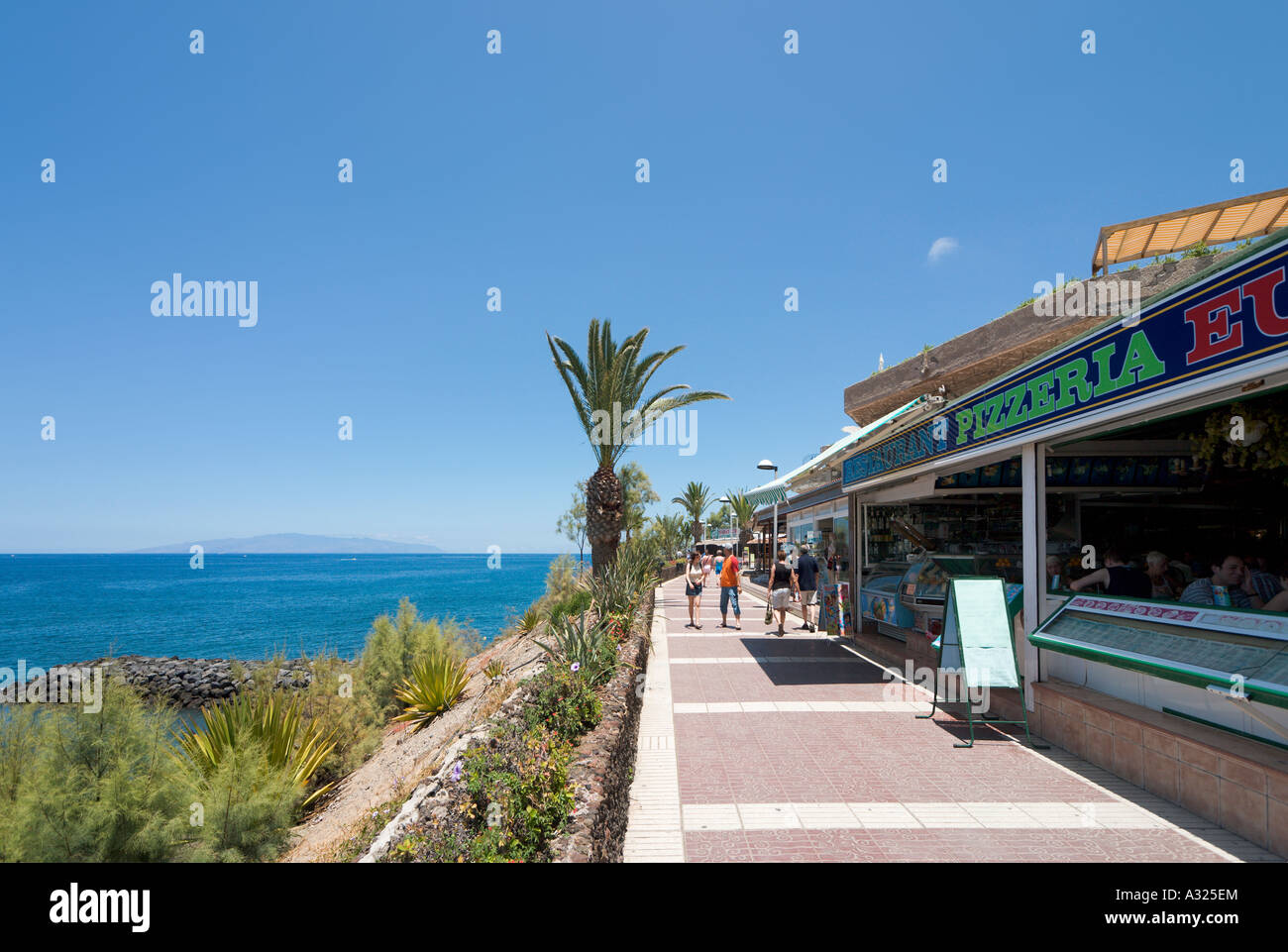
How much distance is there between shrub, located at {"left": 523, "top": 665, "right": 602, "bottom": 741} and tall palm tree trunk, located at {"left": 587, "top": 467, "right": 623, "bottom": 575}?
914 centimetres

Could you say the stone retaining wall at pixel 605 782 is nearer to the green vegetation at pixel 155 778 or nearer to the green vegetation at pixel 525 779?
the green vegetation at pixel 525 779

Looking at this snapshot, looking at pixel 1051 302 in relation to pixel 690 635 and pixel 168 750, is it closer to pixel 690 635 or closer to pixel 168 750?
pixel 690 635

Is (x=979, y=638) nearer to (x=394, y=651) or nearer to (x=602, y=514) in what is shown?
(x=602, y=514)

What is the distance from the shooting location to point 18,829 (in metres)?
4.29

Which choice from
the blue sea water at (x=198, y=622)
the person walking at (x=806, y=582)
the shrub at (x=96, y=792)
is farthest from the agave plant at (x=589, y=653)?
the blue sea water at (x=198, y=622)

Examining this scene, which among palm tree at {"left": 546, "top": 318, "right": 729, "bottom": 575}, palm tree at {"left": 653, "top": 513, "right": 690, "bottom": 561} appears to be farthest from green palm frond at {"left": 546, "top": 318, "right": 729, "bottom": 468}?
palm tree at {"left": 653, "top": 513, "right": 690, "bottom": 561}

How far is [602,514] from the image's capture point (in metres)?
15.6

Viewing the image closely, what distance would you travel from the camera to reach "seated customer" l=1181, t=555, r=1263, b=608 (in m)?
5.59

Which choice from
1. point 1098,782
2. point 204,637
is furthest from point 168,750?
point 204,637

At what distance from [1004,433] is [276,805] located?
28.1ft

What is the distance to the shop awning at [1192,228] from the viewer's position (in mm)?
11422

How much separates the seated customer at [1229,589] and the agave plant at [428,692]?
1095 centimetres

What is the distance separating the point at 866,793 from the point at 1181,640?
2.73m

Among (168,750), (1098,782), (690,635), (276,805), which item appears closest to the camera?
(1098,782)
